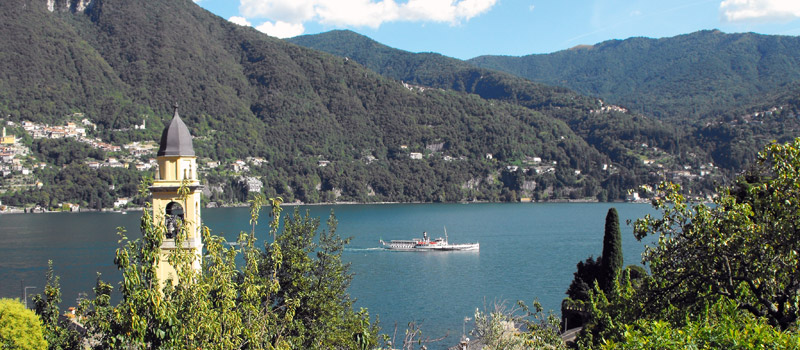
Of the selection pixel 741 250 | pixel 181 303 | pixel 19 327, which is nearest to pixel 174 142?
pixel 181 303

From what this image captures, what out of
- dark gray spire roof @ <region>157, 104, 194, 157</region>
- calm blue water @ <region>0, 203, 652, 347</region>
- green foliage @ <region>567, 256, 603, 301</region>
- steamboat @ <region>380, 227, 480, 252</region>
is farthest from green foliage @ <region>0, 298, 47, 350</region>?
steamboat @ <region>380, 227, 480, 252</region>

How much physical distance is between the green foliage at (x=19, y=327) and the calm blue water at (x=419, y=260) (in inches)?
480

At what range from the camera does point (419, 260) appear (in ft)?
218

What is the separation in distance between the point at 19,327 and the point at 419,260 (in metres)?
49.1

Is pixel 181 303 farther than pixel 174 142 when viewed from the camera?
No

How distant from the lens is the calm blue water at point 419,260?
42.6m

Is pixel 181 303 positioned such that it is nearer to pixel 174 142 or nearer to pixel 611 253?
pixel 174 142

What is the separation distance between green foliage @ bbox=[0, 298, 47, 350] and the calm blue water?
40.0ft

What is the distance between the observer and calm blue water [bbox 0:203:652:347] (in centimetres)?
4259

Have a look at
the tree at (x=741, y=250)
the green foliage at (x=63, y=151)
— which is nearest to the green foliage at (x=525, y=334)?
the tree at (x=741, y=250)

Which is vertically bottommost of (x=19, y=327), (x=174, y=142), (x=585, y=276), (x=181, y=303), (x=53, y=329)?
(x=585, y=276)

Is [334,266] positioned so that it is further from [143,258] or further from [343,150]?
[343,150]

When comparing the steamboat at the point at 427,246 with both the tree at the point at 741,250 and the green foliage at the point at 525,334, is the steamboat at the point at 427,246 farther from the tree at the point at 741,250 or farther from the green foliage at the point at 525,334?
the tree at the point at 741,250

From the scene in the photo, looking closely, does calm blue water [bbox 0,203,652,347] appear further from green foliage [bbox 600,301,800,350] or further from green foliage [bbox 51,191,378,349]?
green foliage [bbox 600,301,800,350]
